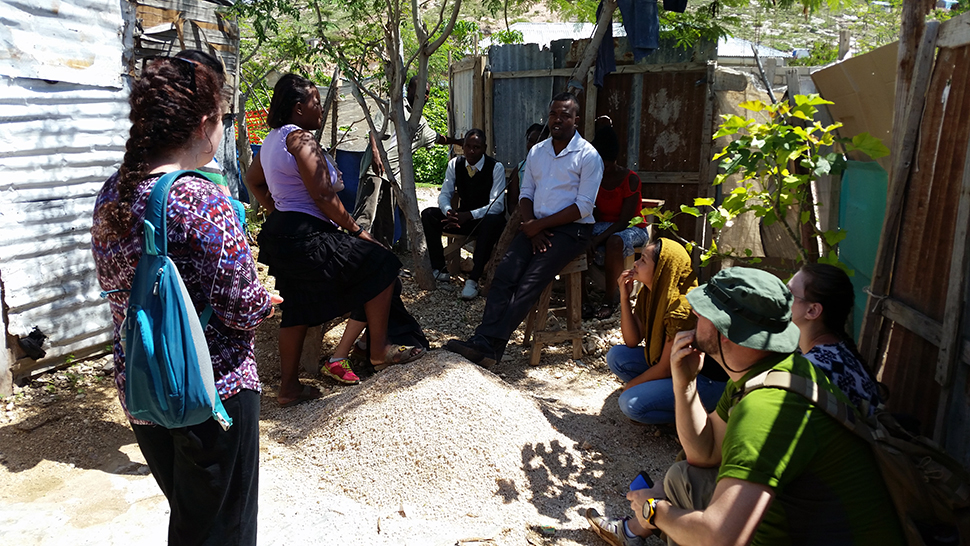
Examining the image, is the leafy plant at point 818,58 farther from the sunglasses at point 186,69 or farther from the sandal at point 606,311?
the sunglasses at point 186,69

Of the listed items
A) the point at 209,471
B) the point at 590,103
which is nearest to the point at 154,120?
the point at 209,471

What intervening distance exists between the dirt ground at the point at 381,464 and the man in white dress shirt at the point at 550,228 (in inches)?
20.1

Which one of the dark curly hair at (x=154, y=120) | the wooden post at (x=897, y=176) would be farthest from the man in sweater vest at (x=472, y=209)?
the dark curly hair at (x=154, y=120)

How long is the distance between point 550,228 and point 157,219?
3.43 m

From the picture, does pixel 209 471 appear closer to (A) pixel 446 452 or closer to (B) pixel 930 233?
(A) pixel 446 452

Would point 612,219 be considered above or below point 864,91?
below

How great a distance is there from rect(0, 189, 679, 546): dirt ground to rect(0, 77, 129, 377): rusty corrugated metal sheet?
383 mm

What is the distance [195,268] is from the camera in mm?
1895

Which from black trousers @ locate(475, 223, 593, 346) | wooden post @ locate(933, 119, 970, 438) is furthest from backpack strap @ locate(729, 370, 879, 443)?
black trousers @ locate(475, 223, 593, 346)

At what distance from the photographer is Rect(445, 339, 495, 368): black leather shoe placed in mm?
4512

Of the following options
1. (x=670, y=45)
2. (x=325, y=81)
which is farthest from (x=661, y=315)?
(x=325, y=81)

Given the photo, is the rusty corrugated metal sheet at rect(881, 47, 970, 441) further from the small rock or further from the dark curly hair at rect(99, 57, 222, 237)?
the dark curly hair at rect(99, 57, 222, 237)

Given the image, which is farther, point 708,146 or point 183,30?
point 708,146

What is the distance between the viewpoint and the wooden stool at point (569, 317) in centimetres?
508
